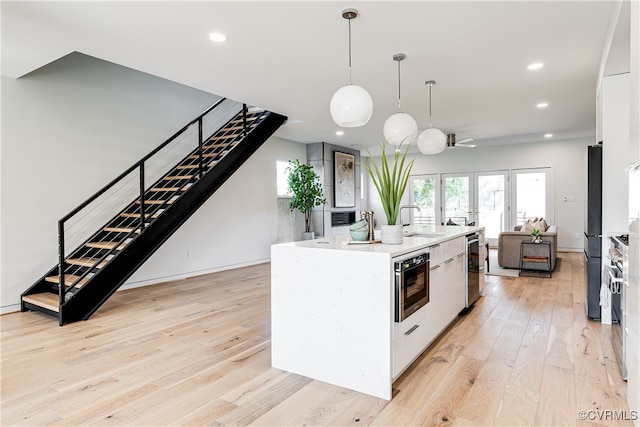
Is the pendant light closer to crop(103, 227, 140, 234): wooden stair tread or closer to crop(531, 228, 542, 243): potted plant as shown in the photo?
crop(103, 227, 140, 234): wooden stair tread

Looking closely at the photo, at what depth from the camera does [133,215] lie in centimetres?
477

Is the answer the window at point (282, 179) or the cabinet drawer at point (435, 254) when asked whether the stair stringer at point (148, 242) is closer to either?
the window at point (282, 179)

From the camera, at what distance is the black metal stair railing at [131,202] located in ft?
13.4

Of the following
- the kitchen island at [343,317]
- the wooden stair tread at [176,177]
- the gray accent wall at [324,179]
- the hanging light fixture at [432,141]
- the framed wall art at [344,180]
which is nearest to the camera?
the kitchen island at [343,317]

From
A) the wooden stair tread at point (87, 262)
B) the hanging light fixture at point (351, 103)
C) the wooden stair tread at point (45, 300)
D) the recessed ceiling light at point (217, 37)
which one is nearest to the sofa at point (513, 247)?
the hanging light fixture at point (351, 103)

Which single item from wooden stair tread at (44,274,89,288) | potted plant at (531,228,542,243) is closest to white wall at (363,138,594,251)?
potted plant at (531,228,542,243)

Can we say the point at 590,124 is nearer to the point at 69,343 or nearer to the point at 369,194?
the point at 369,194

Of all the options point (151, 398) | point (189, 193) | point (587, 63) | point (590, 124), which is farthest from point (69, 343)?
point (590, 124)

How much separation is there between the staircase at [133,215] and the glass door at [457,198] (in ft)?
18.5

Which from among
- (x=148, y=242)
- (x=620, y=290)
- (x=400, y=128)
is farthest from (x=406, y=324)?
(x=148, y=242)

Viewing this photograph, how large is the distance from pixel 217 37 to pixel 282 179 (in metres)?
4.67

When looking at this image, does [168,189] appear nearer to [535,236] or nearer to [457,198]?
[535,236]

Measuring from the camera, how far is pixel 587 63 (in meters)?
3.83

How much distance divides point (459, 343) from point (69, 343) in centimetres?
326
